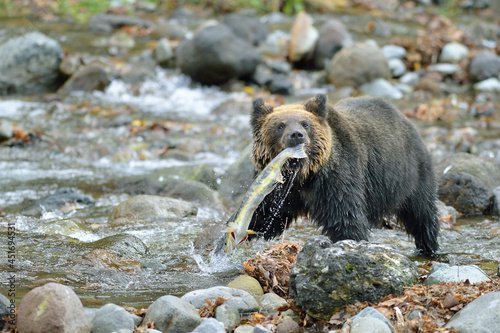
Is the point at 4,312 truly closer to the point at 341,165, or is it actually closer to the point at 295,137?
the point at 295,137

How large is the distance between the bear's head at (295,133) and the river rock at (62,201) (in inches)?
160

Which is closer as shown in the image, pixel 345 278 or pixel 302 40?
pixel 345 278

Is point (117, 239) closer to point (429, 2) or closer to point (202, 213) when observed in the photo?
point (202, 213)

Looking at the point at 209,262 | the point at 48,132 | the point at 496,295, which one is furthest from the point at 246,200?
the point at 48,132

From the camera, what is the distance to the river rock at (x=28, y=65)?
53.4 feet

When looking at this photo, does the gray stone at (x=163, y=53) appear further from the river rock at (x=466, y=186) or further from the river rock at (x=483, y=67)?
the river rock at (x=466, y=186)

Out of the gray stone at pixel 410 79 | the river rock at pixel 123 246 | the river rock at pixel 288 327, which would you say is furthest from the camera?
the gray stone at pixel 410 79

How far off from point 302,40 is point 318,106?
13462mm

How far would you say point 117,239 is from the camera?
261 inches

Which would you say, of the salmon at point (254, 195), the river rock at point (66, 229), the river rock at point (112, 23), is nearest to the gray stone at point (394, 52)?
the river rock at point (112, 23)

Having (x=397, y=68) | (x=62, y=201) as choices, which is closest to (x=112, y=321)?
(x=62, y=201)

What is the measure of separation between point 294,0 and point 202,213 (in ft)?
56.8

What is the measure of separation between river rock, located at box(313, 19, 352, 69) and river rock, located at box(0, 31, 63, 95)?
7830mm

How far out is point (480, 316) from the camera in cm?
446
